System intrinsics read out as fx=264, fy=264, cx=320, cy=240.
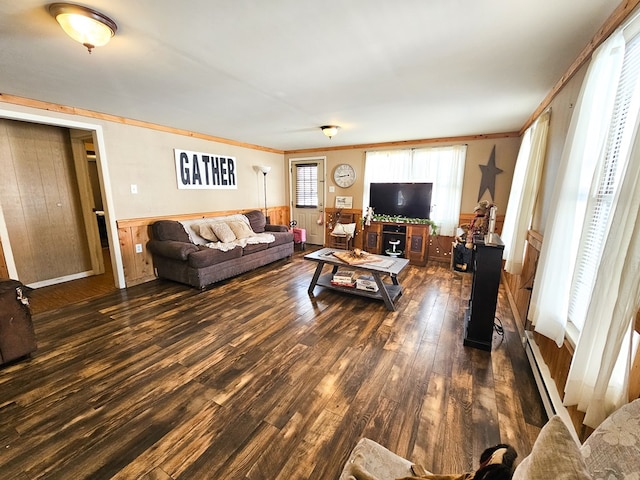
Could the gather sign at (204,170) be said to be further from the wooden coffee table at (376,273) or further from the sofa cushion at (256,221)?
the wooden coffee table at (376,273)

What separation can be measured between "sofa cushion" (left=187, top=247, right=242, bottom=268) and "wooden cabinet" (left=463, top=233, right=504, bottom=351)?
2977mm

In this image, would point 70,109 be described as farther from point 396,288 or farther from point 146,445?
point 396,288

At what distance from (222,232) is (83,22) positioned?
9.37 ft

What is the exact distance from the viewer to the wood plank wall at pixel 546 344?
1.02m

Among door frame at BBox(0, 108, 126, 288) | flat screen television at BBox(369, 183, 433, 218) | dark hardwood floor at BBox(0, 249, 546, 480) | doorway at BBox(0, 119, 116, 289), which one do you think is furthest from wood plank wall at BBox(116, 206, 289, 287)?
flat screen television at BBox(369, 183, 433, 218)

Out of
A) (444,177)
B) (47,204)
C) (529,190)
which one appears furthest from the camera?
(444,177)

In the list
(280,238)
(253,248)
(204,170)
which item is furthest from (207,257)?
(204,170)

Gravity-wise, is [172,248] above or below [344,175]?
below

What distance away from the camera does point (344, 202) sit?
18.6ft

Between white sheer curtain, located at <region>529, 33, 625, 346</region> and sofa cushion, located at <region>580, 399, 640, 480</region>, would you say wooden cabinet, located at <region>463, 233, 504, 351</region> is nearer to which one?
white sheer curtain, located at <region>529, 33, 625, 346</region>

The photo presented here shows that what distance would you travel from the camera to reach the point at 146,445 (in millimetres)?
1363

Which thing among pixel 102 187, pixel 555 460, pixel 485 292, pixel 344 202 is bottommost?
pixel 485 292

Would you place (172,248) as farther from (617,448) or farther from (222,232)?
(617,448)

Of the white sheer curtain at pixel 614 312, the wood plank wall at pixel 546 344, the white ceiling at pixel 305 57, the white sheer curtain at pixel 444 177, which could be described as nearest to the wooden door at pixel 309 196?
the white sheer curtain at pixel 444 177
